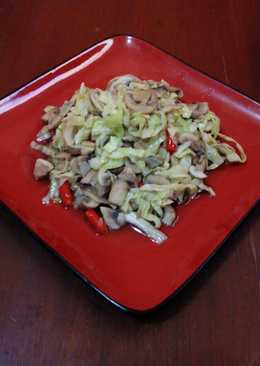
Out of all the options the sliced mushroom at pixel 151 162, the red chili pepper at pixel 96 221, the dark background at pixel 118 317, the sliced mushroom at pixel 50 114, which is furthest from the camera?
the sliced mushroom at pixel 50 114

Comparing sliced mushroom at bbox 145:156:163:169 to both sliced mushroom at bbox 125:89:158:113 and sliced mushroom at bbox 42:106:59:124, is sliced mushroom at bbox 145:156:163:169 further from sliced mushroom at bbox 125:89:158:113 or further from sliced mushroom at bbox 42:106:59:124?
sliced mushroom at bbox 42:106:59:124

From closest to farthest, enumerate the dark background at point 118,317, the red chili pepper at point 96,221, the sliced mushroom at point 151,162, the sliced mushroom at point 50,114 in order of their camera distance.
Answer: the dark background at point 118,317 → the red chili pepper at point 96,221 → the sliced mushroom at point 151,162 → the sliced mushroom at point 50,114

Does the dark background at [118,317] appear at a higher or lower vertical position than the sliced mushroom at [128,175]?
lower

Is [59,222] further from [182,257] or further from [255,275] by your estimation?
[255,275]

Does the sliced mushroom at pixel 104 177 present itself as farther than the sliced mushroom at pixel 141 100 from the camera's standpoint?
No

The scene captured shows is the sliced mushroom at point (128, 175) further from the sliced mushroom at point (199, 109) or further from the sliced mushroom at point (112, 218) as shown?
the sliced mushroom at point (199, 109)

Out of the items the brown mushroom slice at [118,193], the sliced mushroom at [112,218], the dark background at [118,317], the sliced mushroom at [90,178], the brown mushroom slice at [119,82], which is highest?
the brown mushroom slice at [119,82]

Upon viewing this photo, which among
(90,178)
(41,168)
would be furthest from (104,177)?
(41,168)

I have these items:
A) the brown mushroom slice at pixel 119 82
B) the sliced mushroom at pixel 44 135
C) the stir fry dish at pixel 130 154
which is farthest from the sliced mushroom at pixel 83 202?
the brown mushroom slice at pixel 119 82

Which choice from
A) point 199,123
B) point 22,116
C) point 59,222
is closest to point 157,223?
point 59,222
